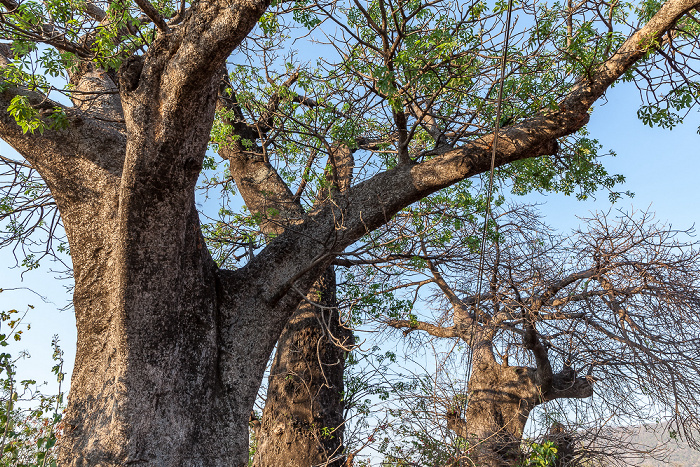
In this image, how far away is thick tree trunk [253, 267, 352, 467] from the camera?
5.10 meters

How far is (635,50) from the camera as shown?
Answer: 4.41m

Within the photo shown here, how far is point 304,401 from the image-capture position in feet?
17.5

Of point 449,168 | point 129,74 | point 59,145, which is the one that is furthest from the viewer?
point 449,168

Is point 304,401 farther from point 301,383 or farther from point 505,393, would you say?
point 505,393

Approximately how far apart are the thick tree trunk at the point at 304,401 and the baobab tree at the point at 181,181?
113 cm

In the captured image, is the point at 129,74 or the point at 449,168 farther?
the point at 449,168

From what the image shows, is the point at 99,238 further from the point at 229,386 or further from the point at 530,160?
the point at 530,160

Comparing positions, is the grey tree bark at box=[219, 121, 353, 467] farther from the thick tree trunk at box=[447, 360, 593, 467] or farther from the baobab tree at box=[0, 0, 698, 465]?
the thick tree trunk at box=[447, 360, 593, 467]

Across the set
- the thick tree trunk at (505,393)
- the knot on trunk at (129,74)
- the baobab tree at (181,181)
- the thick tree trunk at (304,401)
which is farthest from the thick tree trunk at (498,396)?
the knot on trunk at (129,74)

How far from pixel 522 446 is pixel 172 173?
483 centimetres

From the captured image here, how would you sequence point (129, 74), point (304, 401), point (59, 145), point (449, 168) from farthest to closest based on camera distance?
point (304, 401), point (449, 168), point (59, 145), point (129, 74)

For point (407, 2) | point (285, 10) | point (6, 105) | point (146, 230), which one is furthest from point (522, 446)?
point (6, 105)

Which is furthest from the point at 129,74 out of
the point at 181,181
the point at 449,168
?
the point at 449,168

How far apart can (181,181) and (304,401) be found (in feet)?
9.88
